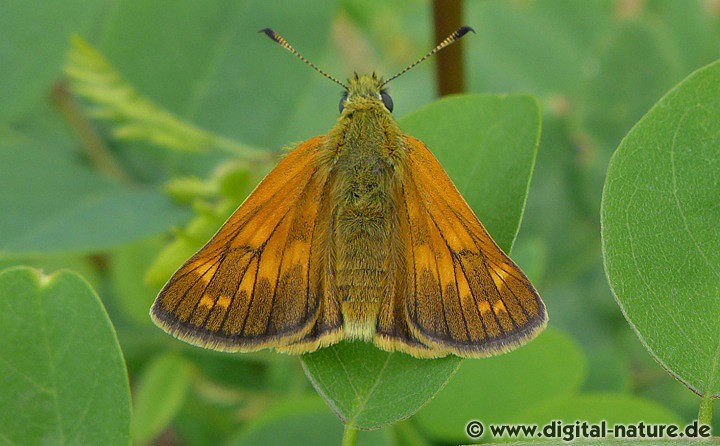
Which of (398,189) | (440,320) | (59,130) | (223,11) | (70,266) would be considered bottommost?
(70,266)

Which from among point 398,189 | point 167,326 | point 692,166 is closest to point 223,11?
point 398,189

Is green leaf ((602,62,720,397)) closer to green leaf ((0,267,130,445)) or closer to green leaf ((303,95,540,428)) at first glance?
green leaf ((303,95,540,428))

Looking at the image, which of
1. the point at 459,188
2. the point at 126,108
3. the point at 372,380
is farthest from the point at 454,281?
the point at 126,108

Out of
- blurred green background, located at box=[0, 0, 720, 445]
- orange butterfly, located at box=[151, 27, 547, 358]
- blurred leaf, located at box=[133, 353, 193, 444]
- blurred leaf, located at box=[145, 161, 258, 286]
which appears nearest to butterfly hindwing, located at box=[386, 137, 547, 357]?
orange butterfly, located at box=[151, 27, 547, 358]

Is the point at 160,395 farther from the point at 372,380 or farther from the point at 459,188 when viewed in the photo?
the point at 459,188

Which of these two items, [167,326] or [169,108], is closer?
[167,326]

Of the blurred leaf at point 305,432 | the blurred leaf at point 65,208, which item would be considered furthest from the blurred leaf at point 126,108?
the blurred leaf at point 305,432

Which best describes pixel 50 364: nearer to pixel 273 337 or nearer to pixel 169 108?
pixel 273 337
